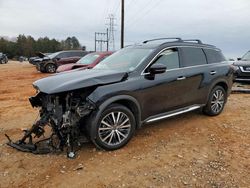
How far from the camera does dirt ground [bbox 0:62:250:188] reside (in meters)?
3.25

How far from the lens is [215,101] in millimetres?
5844

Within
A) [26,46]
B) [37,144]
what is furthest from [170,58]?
[26,46]

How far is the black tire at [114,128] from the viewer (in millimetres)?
3883

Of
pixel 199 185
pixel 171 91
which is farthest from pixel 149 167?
pixel 171 91

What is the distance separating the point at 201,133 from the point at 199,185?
1809 millimetres

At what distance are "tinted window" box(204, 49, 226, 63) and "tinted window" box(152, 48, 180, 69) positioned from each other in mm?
1139

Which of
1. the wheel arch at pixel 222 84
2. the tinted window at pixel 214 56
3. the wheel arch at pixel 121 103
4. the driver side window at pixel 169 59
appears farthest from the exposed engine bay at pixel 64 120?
the tinted window at pixel 214 56

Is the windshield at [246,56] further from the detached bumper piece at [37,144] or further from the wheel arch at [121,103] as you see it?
the detached bumper piece at [37,144]

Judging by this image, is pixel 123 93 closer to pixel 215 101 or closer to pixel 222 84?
pixel 215 101

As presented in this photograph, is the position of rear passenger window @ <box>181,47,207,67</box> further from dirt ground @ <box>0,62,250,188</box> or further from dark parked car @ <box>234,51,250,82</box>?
dark parked car @ <box>234,51,250,82</box>

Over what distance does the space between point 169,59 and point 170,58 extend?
0.04 m

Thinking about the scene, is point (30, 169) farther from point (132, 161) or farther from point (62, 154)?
point (132, 161)

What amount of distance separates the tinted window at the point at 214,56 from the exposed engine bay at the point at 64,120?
3183mm

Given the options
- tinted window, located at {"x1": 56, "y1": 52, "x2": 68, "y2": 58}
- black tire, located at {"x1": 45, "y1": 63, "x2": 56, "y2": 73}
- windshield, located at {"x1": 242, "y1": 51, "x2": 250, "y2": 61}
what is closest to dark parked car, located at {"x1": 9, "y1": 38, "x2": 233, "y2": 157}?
windshield, located at {"x1": 242, "y1": 51, "x2": 250, "y2": 61}
